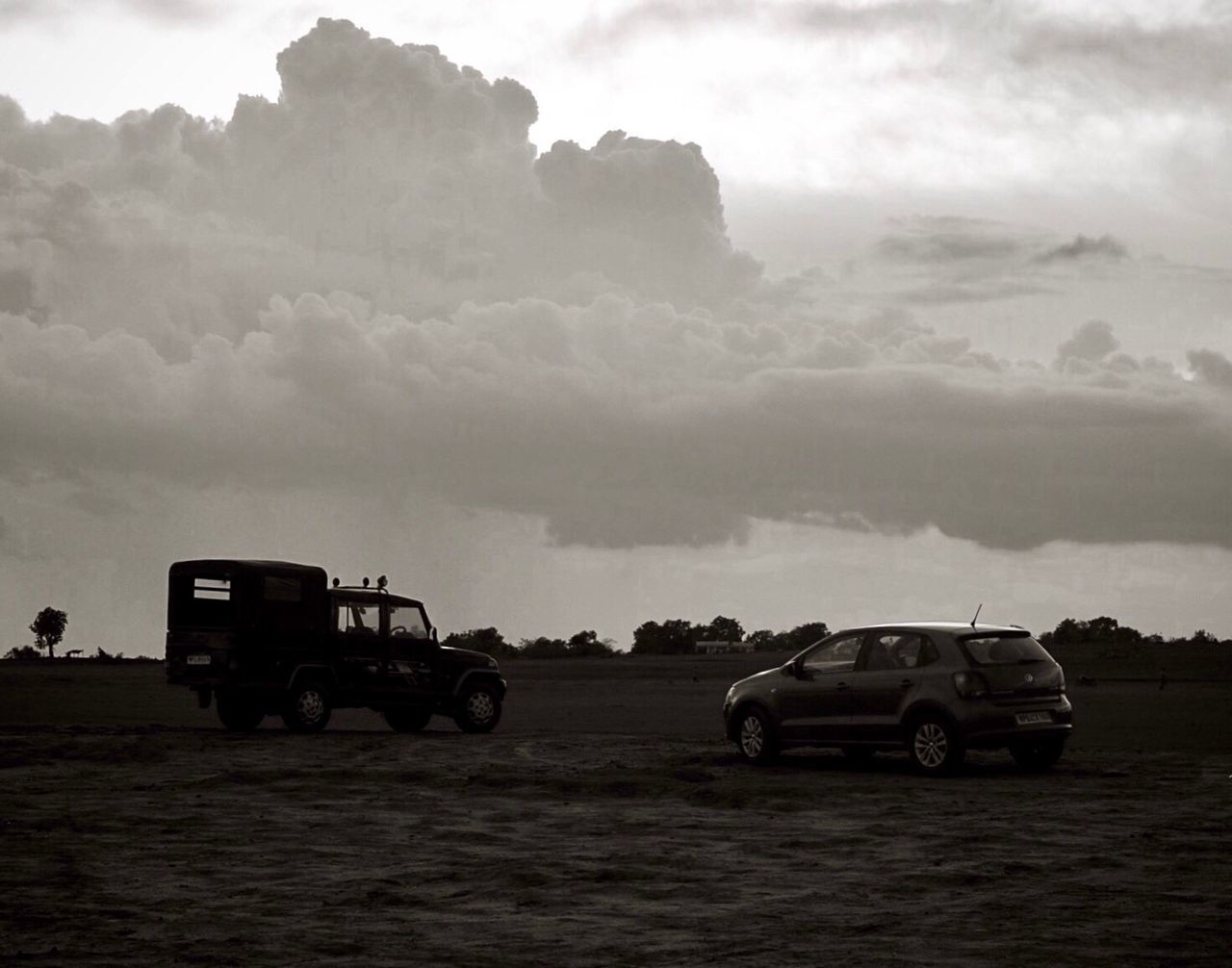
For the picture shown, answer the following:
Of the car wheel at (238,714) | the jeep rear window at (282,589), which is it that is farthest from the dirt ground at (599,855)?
the car wheel at (238,714)

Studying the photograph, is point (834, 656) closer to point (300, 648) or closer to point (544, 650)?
point (300, 648)

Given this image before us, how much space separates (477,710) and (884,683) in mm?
10490

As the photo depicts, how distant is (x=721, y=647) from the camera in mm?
97875

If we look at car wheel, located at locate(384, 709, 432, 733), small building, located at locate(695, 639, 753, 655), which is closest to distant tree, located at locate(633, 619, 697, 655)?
small building, located at locate(695, 639, 753, 655)

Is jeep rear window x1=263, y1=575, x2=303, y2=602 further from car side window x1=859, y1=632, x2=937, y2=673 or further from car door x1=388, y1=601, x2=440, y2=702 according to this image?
car side window x1=859, y1=632, x2=937, y2=673

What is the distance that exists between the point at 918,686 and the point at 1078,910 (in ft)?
31.0

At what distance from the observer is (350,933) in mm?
9773

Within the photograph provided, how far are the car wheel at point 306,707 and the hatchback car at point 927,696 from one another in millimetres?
9392

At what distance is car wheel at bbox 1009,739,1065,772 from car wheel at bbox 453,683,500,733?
35.2ft

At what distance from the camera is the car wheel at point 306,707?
1102 inches

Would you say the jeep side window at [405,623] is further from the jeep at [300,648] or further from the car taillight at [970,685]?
the car taillight at [970,685]

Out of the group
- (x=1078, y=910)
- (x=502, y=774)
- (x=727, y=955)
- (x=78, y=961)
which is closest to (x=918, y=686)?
(x=502, y=774)

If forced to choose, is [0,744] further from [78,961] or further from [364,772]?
[78,961]

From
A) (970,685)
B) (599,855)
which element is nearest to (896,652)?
(970,685)
